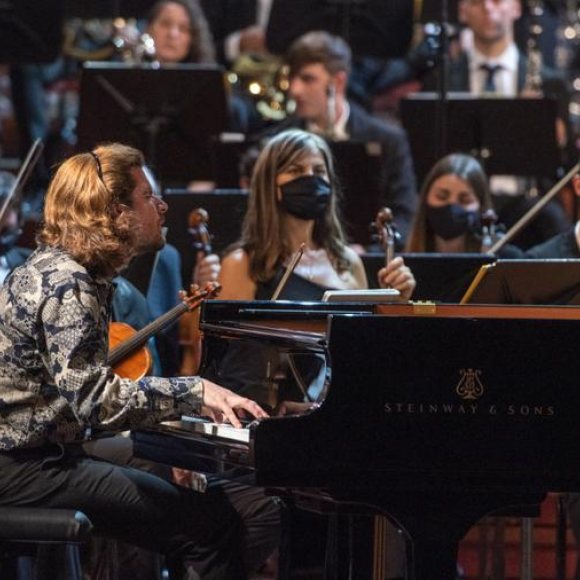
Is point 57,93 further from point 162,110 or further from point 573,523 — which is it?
point 573,523

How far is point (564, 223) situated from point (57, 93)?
3.69m

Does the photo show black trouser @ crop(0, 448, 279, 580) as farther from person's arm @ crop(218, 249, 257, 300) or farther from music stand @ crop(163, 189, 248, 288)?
music stand @ crop(163, 189, 248, 288)

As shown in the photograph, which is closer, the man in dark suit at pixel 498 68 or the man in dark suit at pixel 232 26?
the man in dark suit at pixel 498 68

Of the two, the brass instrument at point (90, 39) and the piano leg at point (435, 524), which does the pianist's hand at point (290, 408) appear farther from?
the brass instrument at point (90, 39)

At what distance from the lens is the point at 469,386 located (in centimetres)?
291

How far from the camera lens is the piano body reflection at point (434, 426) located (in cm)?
287

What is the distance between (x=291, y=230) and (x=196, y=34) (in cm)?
272

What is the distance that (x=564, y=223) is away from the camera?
245 inches

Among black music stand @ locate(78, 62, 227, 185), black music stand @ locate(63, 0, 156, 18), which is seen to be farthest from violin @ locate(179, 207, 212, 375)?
black music stand @ locate(63, 0, 156, 18)

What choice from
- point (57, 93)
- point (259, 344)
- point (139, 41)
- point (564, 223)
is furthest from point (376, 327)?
point (57, 93)

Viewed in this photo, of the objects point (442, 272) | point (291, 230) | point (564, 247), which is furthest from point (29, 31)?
point (442, 272)

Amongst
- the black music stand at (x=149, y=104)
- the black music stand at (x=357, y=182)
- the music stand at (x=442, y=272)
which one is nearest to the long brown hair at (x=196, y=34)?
the black music stand at (x=149, y=104)

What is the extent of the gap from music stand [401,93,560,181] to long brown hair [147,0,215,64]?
4.33 feet

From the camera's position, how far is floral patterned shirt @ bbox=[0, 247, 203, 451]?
119 inches
